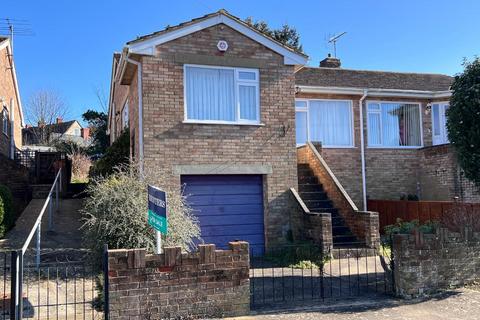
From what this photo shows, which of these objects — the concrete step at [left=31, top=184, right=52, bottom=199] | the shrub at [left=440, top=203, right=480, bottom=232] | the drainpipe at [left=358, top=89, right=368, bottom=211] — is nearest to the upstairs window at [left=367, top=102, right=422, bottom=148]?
the drainpipe at [left=358, top=89, right=368, bottom=211]

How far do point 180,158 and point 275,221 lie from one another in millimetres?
2943

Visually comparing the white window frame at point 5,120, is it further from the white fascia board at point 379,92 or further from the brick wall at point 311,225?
the brick wall at point 311,225

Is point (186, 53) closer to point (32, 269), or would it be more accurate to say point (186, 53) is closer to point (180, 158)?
point (180, 158)

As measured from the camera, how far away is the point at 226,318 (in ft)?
22.1

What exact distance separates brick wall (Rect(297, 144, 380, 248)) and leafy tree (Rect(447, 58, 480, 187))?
3335mm

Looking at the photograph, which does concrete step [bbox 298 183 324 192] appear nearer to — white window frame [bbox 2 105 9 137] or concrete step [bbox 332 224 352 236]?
concrete step [bbox 332 224 352 236]

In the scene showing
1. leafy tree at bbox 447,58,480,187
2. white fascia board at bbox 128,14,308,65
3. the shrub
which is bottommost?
the shrub

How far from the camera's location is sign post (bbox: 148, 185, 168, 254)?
252 inches

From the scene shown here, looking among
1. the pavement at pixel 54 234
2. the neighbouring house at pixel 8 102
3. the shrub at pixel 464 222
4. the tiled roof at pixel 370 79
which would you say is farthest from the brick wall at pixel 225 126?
the neighbouring house at pixel 8 102

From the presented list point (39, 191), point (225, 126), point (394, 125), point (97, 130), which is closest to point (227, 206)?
point (225, 126)

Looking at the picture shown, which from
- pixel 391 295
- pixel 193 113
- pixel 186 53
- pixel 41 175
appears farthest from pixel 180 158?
pixel 41 175

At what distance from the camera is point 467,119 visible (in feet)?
27.3

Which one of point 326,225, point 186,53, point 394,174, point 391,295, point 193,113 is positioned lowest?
point 391,295

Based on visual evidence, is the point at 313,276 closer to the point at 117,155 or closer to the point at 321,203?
the point at 321,203
